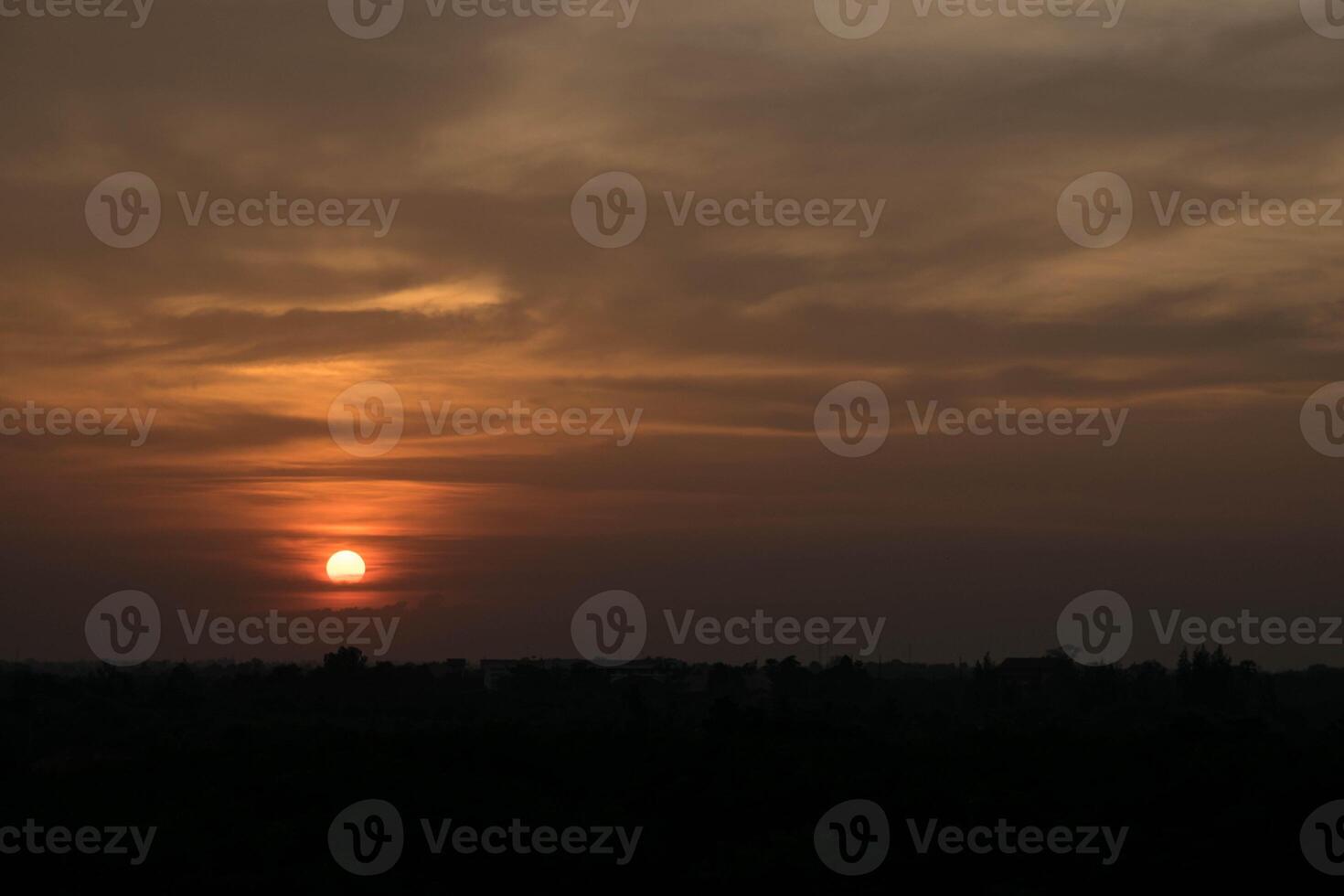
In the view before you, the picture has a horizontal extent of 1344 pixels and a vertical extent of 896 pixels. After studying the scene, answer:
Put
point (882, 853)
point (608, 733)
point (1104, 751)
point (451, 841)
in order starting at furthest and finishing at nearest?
point (608, 733) → point (1104, 751) → point (451, 841) → point (882, 853)

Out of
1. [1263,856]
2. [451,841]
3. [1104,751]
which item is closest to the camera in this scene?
[1263,856]

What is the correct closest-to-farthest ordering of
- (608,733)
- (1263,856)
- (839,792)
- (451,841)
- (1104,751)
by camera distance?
(1263,856), (451,841), (839,792), (1104,751), (608,733)

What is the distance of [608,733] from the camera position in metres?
54.1

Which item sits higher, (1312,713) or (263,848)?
(1312,713)

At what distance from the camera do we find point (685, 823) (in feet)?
131

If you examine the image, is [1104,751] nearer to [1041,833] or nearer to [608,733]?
[1041,833]

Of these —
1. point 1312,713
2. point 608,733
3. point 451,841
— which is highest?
point 1312,713

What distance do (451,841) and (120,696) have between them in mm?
71022

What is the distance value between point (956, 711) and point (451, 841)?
6259 cm

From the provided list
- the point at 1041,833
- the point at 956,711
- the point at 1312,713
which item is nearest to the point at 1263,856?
the point at 1041,833

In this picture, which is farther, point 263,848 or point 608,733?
point 608,733

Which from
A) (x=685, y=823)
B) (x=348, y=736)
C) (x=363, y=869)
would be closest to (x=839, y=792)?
(x=685, y=823)

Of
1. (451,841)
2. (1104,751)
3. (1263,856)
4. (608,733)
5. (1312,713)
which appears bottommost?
(1263,856)

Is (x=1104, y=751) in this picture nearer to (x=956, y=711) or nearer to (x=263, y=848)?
(x=263, y=848)
